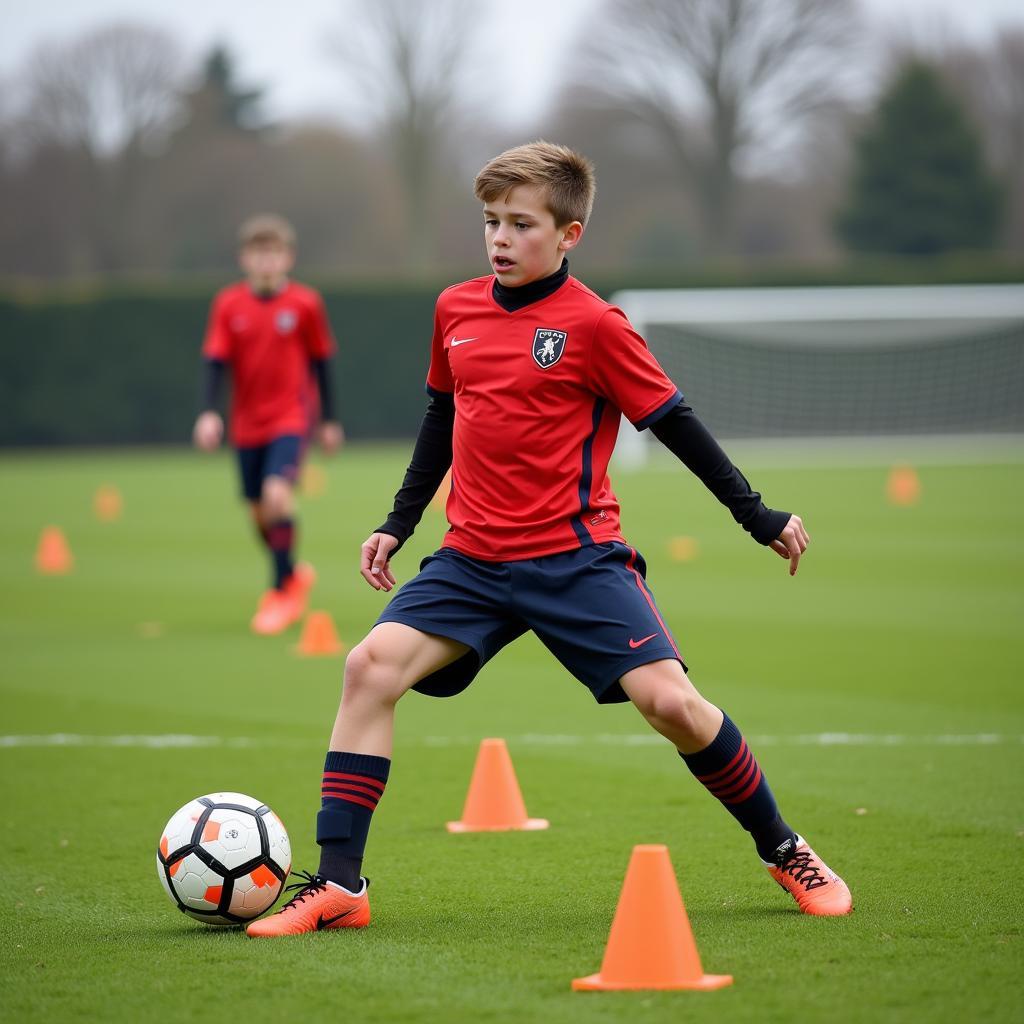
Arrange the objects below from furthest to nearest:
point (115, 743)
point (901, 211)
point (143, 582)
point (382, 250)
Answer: point (382, 250)
point (901, 211)
point (143, 582)
point (115, 743)

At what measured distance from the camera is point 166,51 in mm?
47594

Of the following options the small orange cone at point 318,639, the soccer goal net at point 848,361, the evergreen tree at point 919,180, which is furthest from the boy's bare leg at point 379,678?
the evergreen tree at point 919,180

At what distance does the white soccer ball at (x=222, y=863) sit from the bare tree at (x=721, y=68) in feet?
136

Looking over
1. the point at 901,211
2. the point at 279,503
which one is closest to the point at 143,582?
the point at 279,503

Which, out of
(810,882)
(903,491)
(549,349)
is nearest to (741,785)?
(810,882)

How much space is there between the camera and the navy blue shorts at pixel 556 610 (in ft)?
13.9

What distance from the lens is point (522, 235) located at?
4.37 meters

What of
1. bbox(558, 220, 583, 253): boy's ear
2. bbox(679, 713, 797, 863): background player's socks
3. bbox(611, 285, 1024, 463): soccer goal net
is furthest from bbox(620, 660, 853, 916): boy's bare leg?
Result: bbox(611, 285, 1024, 463): soccer goal net

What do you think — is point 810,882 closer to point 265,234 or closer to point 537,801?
point 537,801

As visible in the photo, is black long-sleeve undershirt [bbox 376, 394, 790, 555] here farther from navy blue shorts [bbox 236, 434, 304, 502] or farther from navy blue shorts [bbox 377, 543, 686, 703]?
navy blue shorts [bbox 236, 434, 304, 502]

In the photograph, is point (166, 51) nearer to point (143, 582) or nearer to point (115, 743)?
point (143, 582)

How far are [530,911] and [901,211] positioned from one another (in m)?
44.8

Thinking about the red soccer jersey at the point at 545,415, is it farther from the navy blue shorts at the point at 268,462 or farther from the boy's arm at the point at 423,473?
the navy blue shorts at the point at 268,462

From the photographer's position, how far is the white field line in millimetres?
6965
